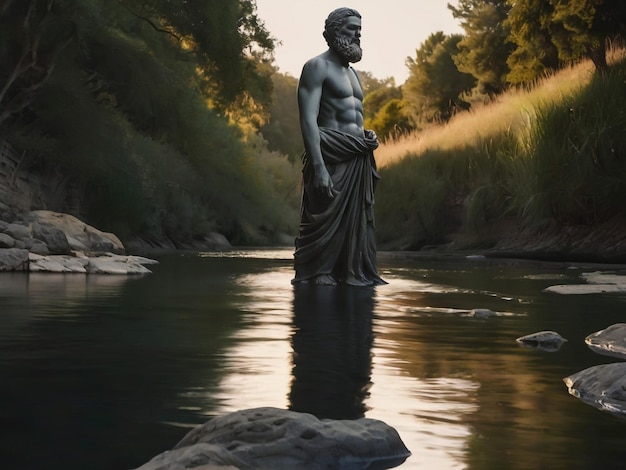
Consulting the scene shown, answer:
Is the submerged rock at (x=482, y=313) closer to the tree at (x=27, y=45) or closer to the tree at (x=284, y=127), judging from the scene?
the tree at (x=27, y=45)

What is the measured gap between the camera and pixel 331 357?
13.6 ft

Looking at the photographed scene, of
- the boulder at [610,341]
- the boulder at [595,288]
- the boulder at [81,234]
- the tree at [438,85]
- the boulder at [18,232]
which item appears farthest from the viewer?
the tree at [438,85]

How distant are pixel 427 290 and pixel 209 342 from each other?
438 cm

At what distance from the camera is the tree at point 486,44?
40812 mm

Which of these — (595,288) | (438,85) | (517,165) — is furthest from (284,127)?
(595,288)

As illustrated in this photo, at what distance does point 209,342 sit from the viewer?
4.61 metres

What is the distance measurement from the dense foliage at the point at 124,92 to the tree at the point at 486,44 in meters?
13.6

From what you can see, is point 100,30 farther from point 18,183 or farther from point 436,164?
point 436,164

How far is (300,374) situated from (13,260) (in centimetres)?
896

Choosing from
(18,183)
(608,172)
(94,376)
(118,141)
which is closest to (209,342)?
(94,376)

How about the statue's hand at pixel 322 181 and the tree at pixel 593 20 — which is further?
the tree at pixel 593 20

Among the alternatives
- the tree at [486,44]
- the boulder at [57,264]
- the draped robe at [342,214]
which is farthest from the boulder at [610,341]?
the tree at [486,44]

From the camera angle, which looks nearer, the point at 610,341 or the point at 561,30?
the point at 610,341

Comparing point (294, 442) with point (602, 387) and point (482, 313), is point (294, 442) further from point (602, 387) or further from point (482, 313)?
point (482, 313)
